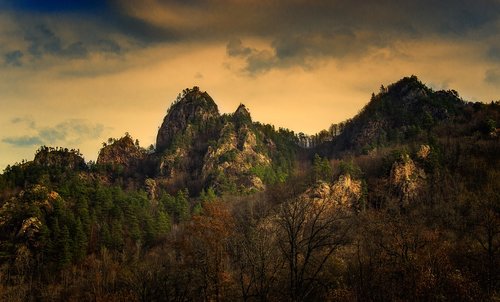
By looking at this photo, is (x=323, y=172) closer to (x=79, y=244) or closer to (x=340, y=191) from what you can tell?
(x=340, y=191)

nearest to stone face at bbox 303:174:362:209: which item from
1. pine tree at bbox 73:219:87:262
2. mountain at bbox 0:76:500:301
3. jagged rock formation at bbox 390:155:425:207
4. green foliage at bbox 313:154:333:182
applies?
mountain at bbox 0:76:500:301

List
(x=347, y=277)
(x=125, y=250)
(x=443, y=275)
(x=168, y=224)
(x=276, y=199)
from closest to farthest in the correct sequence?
(x=443, y=275) → (x=347, y=277) → (x=125, y=250) → (x=168, y=224) → (x=276, y=199)

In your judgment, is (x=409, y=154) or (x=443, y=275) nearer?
(x=443, y=275)

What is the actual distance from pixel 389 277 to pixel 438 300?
613 inches

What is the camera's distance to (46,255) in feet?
387

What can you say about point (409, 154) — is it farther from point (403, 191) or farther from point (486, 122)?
point (486, 122)

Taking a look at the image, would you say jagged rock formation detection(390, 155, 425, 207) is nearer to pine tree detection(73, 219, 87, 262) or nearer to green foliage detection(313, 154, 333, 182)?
green foliage detection(313, 154, 333, 182)

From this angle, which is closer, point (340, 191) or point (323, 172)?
point (340, 191)

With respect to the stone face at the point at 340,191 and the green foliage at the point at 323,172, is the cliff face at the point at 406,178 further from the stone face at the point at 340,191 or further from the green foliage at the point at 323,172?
the green foliage at the point at 323,172

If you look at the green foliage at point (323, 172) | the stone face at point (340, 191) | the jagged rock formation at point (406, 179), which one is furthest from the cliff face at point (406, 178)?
the green foliage at point (323, 172)

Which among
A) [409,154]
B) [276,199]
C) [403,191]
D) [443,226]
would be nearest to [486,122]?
[409,154]

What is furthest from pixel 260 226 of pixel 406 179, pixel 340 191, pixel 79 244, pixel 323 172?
pixel 406 179

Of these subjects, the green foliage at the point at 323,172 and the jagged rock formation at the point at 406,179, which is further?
the green foliage at the point at 323,172

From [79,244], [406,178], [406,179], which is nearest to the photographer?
[79,244]
